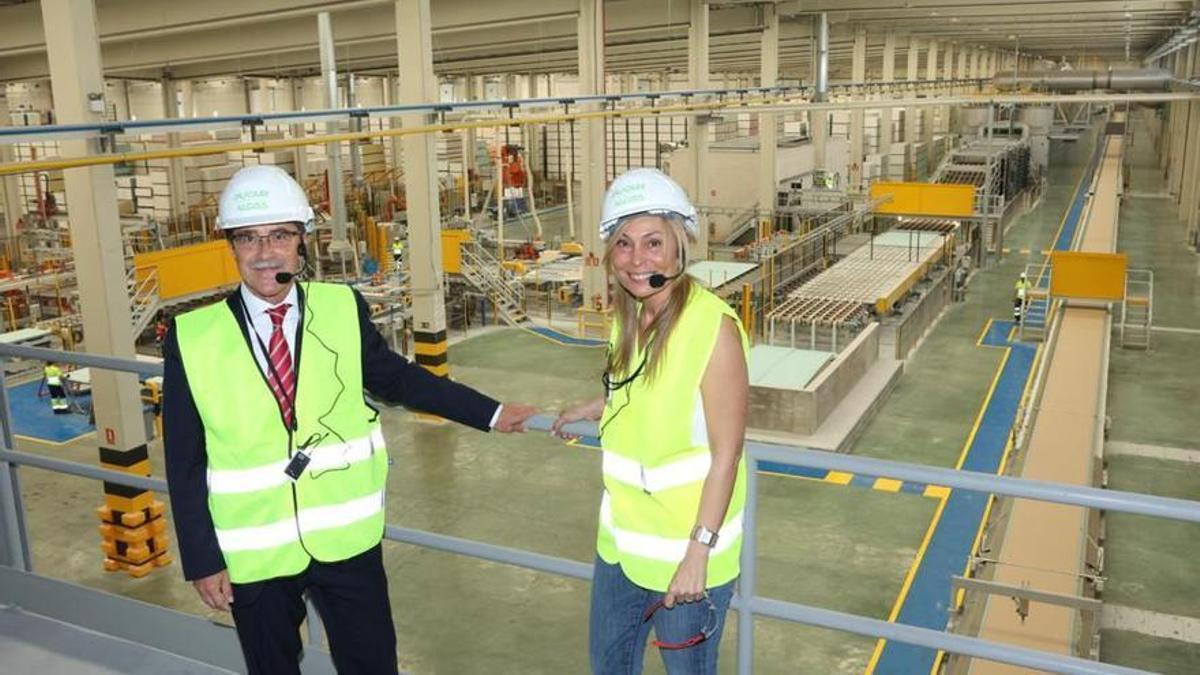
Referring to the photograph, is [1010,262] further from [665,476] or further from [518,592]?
[665,476]

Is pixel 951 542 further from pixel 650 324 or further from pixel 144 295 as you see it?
pixel 144 295

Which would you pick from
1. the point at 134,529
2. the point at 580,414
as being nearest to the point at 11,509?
the point at 580,414

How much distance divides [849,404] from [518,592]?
771 cm

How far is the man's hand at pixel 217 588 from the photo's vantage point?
2.67 m

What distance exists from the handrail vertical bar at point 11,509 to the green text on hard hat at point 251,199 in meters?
2.22

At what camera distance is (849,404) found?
16.0 m

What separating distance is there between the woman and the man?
0.75 meters

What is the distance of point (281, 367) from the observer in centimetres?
270

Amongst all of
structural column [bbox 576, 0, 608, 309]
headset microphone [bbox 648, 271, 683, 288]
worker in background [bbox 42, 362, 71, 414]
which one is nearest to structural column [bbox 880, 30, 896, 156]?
structural column [bbox 576, 0, 608, 309]

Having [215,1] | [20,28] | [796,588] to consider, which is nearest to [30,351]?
[796,588]

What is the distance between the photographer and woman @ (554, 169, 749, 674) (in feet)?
7.82

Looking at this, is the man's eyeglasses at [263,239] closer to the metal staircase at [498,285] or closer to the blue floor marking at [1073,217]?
the metal staircase at [498,285]

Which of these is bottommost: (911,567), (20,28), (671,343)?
(911,567)

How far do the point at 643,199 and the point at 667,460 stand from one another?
0.66 meters
